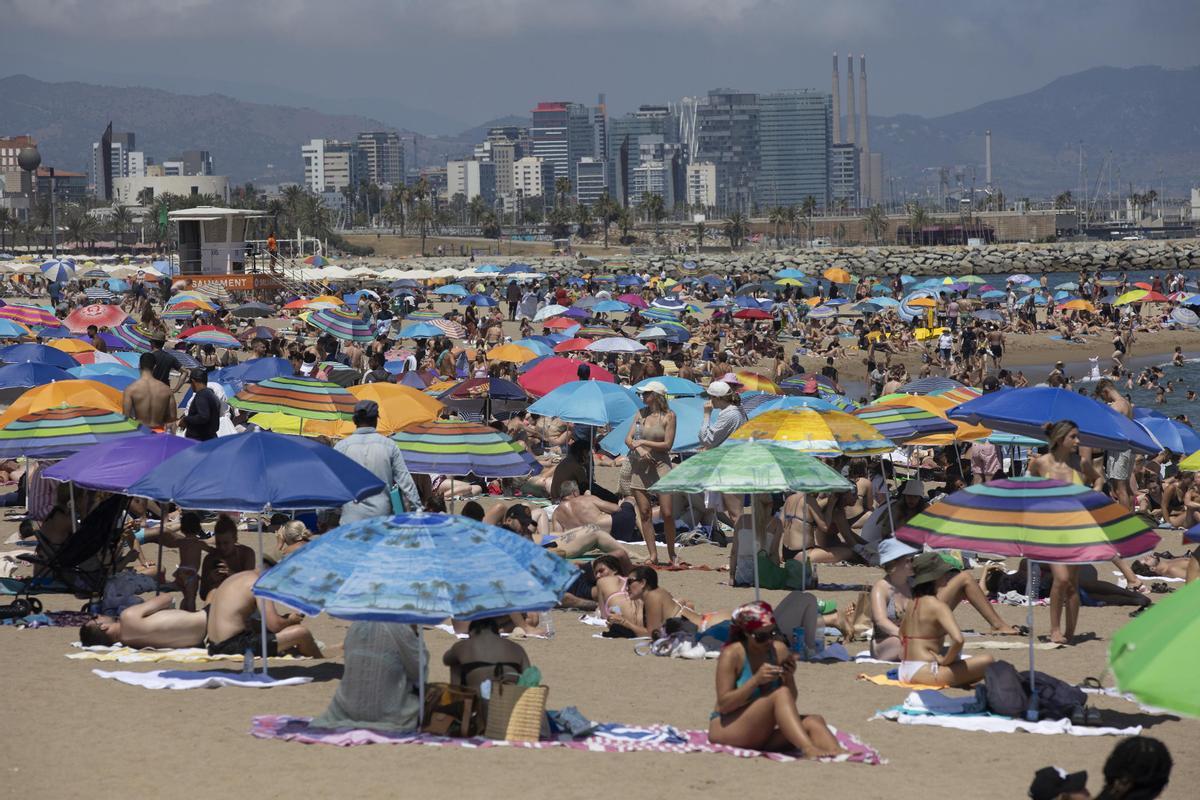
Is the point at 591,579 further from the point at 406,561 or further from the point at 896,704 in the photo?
the point at 406,561

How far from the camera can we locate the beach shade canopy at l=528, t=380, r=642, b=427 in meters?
12.8

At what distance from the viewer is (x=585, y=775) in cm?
628

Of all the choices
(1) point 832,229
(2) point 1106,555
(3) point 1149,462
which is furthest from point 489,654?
(1) point 832,229

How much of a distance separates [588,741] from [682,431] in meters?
6.07

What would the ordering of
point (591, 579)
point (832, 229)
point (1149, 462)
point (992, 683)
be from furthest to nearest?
point (832, 229)
point (1149, 462)
point (591, 579)
point (992, 683)

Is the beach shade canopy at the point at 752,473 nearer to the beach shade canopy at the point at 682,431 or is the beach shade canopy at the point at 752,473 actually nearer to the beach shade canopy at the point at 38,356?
the beach shade canopy at the point at 682,431

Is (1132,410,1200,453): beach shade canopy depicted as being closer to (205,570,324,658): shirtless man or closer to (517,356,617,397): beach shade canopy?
(517,356,617,397): beach shade canopy

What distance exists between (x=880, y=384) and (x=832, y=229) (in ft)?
446

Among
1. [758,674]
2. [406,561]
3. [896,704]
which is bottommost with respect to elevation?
[896,704]

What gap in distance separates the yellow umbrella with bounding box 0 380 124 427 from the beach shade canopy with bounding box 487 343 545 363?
8.50 metres

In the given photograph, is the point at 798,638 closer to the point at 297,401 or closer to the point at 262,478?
the point at 262,478

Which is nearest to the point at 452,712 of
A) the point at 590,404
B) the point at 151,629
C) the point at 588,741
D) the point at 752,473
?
the point at 588,741

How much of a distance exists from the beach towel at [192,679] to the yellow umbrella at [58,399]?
3.01 m

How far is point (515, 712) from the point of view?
6.77 m
